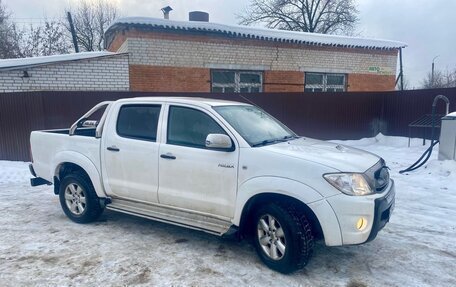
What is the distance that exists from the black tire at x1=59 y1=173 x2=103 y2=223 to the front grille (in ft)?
11.6

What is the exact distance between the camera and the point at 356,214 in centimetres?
326

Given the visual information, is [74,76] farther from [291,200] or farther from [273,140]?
[291,200]

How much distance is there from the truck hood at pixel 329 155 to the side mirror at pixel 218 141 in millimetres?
404

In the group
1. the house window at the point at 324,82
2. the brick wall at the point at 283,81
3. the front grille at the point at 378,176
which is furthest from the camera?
the house window at the point at 324,82

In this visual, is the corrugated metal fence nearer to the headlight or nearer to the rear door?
the rear door

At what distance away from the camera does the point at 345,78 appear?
1736 cm

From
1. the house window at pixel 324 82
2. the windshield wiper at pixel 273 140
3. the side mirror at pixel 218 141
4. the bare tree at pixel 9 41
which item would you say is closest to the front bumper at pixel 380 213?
the windshield wiper at pixel 273 140

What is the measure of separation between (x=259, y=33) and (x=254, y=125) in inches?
446

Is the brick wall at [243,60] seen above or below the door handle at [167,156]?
above

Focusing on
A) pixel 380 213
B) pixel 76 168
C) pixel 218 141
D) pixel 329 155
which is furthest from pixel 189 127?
pixel 380 213

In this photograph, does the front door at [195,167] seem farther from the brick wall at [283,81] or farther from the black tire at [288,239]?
the brick wall at [283,81]

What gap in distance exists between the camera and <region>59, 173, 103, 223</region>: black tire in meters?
4.89

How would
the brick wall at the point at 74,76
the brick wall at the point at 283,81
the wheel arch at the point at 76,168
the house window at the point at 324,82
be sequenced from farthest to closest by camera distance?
the house window at the point at 324,82, the brick wall at the point at 283,81, the brick wall at the point at 74,76, the wheel arch at the point at 76,168

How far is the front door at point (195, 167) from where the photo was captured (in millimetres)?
3797
